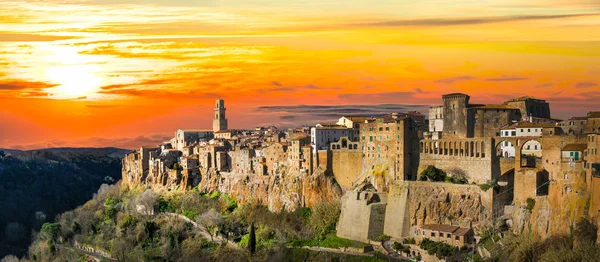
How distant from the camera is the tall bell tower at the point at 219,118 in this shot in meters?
77.8

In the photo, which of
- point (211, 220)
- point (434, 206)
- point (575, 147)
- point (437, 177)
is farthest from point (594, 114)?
point (211, 220)

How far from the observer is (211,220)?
2147 inches

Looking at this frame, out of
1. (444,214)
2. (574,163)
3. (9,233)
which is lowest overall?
(9,233)

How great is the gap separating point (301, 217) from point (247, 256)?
449cm

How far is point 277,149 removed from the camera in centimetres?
5459

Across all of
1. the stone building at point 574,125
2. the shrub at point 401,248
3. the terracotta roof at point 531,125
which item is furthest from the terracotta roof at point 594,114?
the shrub at point 401,248

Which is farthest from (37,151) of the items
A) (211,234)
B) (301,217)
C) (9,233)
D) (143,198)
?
(301,217)

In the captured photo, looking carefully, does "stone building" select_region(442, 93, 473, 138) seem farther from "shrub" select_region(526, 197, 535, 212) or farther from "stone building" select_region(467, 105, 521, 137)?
"shrub" select_region(526, 197, 535, 212)

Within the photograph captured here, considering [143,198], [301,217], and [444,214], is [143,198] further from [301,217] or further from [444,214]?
[444,214]

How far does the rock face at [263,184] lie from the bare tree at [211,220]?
2.39 meters

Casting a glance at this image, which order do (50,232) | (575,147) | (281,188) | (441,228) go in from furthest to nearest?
(50,232)
(281,188)
(441,228)
(575,147)

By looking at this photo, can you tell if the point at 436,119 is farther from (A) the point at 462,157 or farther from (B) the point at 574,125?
(B) the point at 574,125

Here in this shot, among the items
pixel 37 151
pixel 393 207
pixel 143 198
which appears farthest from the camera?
pixel 37 151

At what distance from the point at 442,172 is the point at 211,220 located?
18465 millimetres
